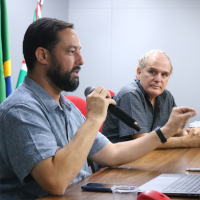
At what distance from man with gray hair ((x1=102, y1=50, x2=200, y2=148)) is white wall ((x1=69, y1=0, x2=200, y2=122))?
2.00m

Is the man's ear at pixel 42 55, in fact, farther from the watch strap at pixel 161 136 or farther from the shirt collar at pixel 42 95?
the watch strap at pixel 161 136

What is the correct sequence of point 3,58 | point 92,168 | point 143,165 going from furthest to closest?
point 3,58
point 92,168
point 143,165

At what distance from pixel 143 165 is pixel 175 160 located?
→ 0.65 ft

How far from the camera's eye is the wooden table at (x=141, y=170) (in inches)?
48.3

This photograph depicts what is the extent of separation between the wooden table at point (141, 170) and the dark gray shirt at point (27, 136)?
0.13m

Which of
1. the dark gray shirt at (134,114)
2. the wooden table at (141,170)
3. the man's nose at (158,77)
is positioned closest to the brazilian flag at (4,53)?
the dark gray shirt at (134,114)

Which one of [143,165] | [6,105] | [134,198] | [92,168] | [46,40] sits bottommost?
[92,168]

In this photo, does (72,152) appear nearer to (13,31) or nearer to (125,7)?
(13,31)

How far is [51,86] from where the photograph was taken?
5.23ft

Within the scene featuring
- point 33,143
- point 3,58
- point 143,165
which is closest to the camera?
point 33,143

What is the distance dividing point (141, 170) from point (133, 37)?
3.39 metres

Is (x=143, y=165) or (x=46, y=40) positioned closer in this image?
(x=46, y=40)

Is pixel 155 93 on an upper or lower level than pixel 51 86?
lower

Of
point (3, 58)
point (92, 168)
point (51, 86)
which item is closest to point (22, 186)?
point (51, 86)
